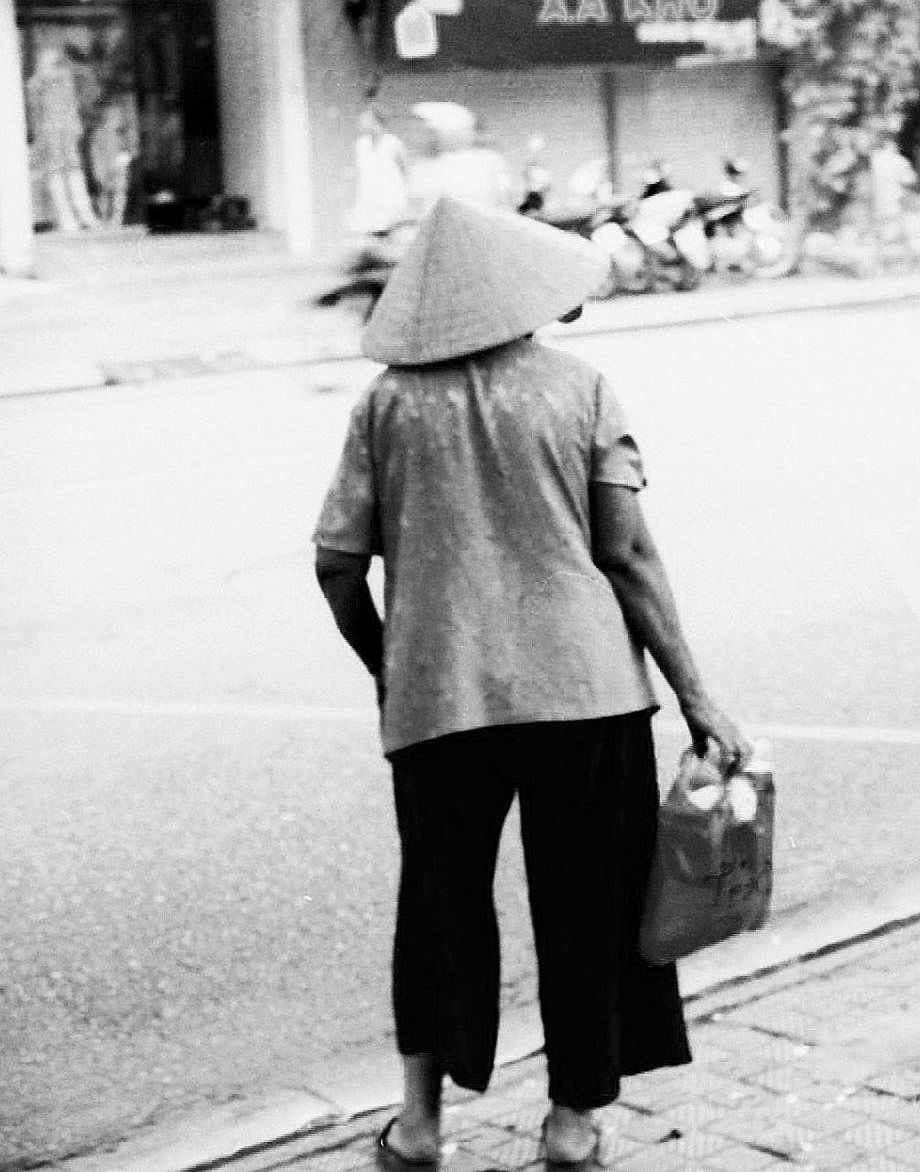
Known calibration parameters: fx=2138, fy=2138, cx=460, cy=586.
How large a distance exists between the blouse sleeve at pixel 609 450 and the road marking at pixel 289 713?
3125 millimetres

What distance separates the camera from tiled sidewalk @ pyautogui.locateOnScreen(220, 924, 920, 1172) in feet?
12.5

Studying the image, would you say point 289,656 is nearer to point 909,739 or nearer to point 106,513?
point 909,739

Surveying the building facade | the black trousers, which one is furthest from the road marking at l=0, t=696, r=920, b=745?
the building facade

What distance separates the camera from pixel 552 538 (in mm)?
3623

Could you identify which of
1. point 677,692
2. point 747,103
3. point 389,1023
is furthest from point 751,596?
point 747,103

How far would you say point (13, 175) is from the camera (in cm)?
2183

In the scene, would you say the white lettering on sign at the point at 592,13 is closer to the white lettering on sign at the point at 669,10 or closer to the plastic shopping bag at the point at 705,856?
the white lettering on sign at the point at 669,10

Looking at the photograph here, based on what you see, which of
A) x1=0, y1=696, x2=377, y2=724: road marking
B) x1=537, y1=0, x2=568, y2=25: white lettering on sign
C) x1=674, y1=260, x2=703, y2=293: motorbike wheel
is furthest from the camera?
x1=537, y1=0, x2=568, y2=25: white lettering on sign

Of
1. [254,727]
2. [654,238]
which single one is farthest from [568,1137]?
[654,238]

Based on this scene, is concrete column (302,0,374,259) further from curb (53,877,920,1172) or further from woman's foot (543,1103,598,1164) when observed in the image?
Result: woman's foot (543,1103,598,1164)

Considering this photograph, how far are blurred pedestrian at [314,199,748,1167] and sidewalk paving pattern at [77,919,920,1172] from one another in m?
0.13

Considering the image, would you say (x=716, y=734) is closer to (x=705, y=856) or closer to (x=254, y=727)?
(x=705, y=856)

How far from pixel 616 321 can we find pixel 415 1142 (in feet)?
52.7

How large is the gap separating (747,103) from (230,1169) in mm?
23580
